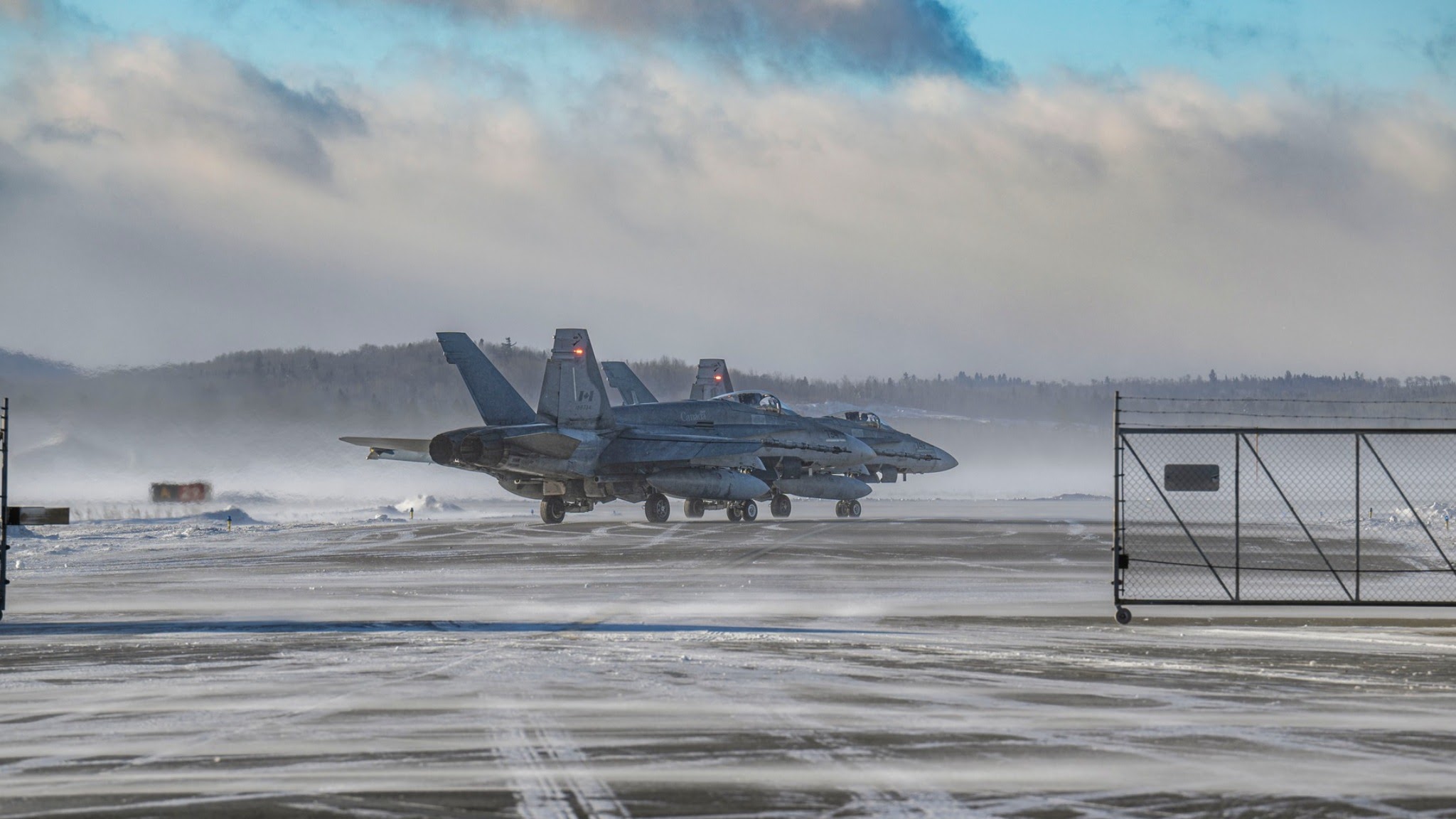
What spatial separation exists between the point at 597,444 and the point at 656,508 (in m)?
3.89

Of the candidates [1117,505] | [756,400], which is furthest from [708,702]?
[756,400]

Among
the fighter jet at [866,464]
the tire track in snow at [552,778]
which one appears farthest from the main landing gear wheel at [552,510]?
the tire track in snow at [552,778]

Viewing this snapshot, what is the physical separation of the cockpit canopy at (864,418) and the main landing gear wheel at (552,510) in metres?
12.0

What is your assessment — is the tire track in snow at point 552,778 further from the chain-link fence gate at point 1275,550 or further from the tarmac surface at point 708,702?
the chain-link fence gate at point 1275,550

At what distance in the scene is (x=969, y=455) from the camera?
509 feet

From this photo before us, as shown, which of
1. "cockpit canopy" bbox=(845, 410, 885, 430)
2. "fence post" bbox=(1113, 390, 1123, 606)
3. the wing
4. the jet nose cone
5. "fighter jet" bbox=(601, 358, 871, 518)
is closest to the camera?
"fence post" bbox=(1113, 390, 1123, 606)

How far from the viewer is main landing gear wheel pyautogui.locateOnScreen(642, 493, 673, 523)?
42.1 meters

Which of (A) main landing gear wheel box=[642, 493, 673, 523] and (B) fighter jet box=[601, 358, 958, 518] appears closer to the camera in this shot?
(A) main landing gear wheel box=[642, 493, 673, 523]

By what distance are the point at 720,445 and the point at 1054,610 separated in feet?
81.9

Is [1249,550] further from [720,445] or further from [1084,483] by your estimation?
[1084,483]

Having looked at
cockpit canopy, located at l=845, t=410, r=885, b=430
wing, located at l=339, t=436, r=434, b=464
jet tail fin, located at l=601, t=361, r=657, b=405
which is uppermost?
jet tail fin, located at l=601, t=361, r=657, b=405

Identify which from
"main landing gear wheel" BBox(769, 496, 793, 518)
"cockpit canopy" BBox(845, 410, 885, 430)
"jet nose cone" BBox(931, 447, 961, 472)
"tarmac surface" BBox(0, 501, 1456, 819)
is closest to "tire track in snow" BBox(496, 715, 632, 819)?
"tarmac surface" BBox(0, 501, 1456, 819)

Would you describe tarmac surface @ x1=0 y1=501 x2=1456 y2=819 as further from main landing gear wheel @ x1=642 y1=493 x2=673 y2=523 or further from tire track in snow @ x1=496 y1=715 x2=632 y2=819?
main landing gear wheel @ x1=642 y1=493 x2=673 y2=523

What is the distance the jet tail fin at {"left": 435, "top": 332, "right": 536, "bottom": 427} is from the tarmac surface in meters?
16.7
